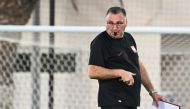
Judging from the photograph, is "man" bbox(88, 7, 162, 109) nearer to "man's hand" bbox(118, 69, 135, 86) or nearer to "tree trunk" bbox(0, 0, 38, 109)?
"man's hand" bbox(118, 69, 135, 86)

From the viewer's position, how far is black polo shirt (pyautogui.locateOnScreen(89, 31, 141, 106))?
13.6ft

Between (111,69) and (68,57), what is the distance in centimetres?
280

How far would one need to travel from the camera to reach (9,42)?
711cm

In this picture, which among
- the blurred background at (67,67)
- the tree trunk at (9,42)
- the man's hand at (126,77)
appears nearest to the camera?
the man's hand at (126,77)

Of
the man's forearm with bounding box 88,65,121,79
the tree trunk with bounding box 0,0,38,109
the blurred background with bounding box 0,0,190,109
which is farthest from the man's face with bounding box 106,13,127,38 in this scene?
the tree trunk with bounding box 0,0,38,109

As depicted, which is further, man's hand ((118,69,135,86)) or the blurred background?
the blurred background

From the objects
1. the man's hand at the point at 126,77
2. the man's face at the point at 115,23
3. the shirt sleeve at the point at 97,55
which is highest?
the man's face at the point at 115,23

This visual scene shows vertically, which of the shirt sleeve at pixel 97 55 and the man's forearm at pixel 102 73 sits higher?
the shirt sleeve at pixel 97 55

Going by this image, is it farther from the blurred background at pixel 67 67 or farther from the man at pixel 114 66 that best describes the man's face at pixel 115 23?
the blurred background at pixel 67 67

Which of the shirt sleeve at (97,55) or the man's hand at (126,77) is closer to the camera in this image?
the man's hand at (126,77)

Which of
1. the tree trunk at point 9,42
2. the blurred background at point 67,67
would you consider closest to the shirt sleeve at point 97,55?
the blurred background at point 67,67

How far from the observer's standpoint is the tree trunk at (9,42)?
668 centimetres

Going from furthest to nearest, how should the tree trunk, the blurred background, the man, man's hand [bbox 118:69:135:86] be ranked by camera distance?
the tree trunk
the blurred background
the man
man's hand [bbox 118:69:135:86]

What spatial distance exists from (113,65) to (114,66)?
0.5 inches
